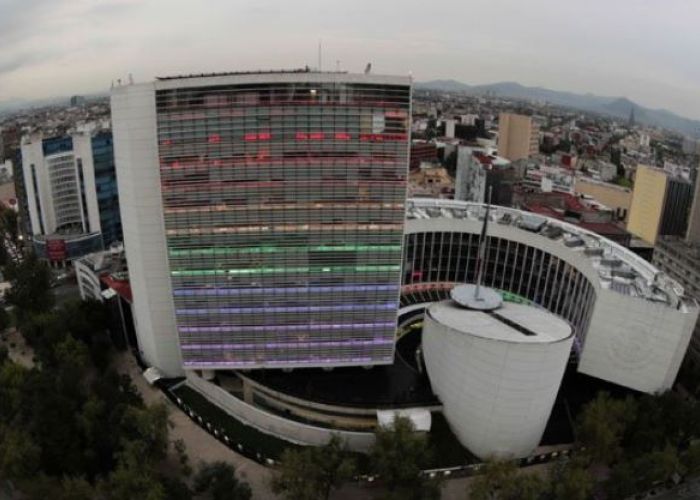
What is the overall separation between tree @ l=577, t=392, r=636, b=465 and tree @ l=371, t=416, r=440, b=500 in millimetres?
18711

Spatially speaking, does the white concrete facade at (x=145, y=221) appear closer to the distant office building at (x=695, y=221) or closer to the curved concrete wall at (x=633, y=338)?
the curved concrete wall at (x=633, y=338)

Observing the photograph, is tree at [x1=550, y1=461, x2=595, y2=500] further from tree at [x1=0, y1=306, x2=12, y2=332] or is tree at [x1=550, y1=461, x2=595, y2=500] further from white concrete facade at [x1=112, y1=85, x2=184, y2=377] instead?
tree at [x1=0, y1=306, x2=12, y2=332]

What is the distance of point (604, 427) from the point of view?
53.3 metres

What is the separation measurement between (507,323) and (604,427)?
1501cm

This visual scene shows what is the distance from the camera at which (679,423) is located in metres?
55.8

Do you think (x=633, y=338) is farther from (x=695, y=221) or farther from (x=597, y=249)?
(x=695, y=221)

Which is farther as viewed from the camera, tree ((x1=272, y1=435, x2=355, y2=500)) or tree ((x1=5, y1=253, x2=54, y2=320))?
tree ((x1=5, y1=253, x2=54, y2=320))

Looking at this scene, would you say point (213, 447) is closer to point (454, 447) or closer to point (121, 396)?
point (121, 396)

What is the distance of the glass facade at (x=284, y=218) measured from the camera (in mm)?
54312

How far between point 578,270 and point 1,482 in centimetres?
8038

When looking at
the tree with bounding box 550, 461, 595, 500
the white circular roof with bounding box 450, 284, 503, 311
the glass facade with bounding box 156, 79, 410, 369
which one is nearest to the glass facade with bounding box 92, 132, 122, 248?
the glass facade with bounding box 156, 79, 410, 369

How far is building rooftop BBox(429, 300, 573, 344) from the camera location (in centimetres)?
5525

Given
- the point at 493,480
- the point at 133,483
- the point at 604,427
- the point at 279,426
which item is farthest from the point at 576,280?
the point at 133,483

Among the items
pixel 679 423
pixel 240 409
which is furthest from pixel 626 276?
pixel 240 409
